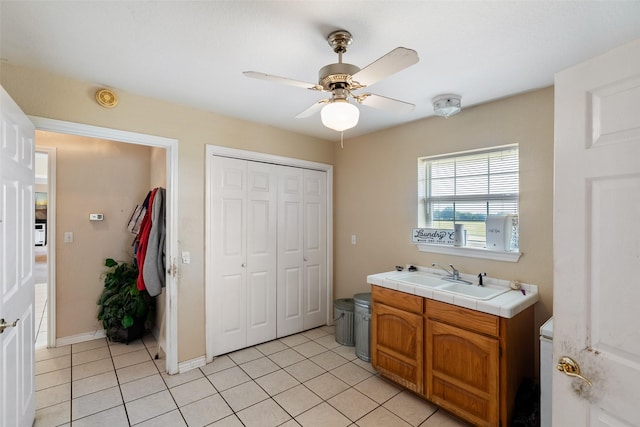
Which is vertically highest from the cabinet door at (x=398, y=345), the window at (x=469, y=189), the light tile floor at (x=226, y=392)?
the window at (x=469, y=189)

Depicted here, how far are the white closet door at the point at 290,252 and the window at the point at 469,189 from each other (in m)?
1.41

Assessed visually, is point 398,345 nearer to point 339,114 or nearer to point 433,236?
point 433,236

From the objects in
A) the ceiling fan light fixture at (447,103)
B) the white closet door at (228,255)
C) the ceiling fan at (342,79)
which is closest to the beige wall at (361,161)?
the white closet door at (228,255)

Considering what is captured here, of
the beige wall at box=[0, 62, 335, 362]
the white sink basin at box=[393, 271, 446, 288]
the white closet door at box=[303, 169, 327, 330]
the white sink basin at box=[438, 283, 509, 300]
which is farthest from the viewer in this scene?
the white closet door at box=[303, 169, 327, 330]

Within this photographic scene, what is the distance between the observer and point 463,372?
2.05 m

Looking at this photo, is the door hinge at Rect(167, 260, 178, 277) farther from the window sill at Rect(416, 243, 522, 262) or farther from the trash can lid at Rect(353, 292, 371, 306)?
the window sill at Rect(416, 243, 522, 262)

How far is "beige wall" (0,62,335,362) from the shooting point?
206 centimetres

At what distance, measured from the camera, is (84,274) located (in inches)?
131

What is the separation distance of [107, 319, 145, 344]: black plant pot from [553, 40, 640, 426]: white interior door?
3.69 m

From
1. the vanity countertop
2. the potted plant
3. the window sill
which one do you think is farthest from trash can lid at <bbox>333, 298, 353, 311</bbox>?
the potted plant

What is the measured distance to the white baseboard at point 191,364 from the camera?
8.82 ft

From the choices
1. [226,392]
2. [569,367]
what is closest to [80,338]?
[226,392]

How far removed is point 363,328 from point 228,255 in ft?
5.12

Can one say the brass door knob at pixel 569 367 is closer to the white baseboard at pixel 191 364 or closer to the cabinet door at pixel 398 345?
the cabinet door at pixel 398 345
